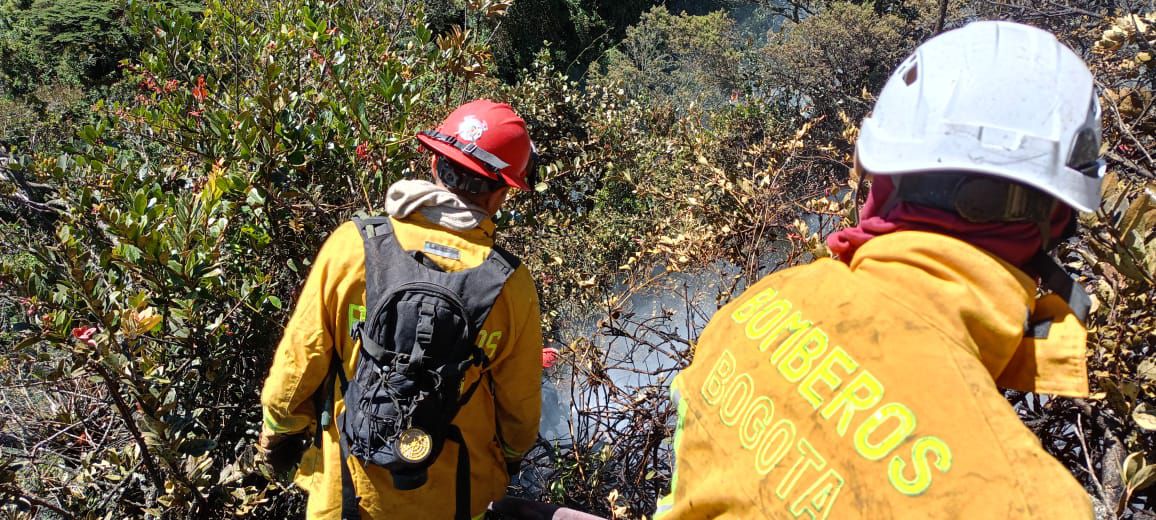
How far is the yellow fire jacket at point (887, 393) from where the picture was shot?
0.70 meters

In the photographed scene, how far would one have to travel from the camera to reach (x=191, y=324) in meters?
2.26

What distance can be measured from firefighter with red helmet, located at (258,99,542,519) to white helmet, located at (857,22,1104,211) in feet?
4.02

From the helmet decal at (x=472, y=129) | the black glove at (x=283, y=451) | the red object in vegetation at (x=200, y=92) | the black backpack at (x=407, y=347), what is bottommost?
the black glove at (x=283, y=451)

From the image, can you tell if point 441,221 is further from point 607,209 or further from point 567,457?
point 607,209

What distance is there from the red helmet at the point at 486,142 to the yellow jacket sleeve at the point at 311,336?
0.37 meters

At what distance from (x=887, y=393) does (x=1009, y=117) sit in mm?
411

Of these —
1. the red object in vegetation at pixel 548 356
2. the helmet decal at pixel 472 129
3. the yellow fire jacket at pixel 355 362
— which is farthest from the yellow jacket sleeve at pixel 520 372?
the red object in vegetation at pixel 548 356

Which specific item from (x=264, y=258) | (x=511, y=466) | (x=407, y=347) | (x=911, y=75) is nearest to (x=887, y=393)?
(x=911, y=75)

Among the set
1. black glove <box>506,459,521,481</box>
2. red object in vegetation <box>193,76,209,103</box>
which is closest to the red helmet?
black glove <box>506,459,521,481</box>

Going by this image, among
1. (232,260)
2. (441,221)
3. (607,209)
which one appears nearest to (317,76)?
(232,260)

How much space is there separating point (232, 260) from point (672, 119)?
22.1 ft

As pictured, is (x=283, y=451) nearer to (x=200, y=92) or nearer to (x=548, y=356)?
(x=548, y=356)

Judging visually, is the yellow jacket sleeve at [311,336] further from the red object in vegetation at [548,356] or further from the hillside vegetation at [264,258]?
the red object in vegetation at [548,356]

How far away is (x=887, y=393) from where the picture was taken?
773 millimetres
